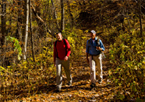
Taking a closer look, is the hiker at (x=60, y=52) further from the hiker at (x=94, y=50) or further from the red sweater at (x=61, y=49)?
the hiker at (x=94, y=50)

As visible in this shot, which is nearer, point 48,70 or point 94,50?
point 94,50

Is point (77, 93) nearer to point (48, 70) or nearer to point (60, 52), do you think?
point (60, 52)

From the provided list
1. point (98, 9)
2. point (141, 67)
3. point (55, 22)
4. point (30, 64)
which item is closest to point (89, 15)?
point (98, 9)

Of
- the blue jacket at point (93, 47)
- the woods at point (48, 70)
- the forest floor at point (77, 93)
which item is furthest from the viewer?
the blue jacket at point (93, 47)

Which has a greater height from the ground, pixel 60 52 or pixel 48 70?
pixel 60 52

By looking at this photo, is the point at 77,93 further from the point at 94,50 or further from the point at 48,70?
the point at 48,70

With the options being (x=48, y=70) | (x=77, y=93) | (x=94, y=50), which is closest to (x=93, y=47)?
(x=94, y=50)

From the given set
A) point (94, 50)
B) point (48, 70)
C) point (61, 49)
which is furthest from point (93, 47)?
point (48, 70)

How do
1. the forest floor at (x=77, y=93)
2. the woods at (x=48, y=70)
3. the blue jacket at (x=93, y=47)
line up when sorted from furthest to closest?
the blue jacket at (x=93, y=47)
the woods at (x=48, y=70)
the forest floor at (x=77, y=93)

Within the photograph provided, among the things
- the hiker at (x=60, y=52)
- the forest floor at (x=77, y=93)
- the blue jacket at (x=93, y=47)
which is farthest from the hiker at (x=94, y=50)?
the hiker at (x=60, y=52)

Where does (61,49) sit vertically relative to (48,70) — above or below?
above

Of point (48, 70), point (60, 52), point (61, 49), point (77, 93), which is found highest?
point (61, 49)

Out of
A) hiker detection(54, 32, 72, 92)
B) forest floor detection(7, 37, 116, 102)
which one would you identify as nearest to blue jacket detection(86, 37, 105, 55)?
hiker detection(54, 32, 72, 92)

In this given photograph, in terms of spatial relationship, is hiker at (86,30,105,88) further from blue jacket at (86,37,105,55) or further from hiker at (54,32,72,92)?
hiker at (54,32,72,92)
